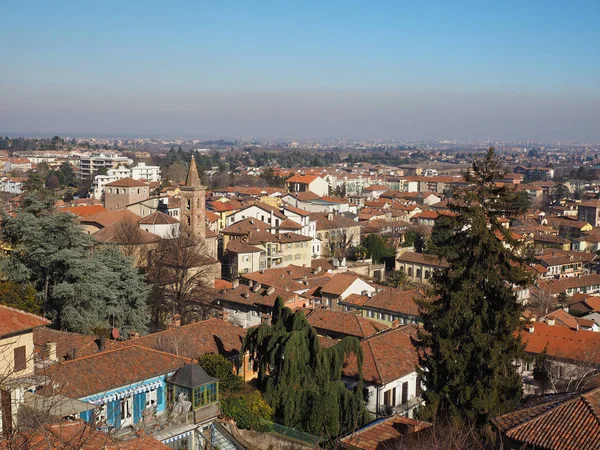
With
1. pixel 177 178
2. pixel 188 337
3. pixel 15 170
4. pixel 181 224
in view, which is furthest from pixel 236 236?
pixel 15 170

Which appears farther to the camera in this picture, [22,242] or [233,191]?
[233,191]

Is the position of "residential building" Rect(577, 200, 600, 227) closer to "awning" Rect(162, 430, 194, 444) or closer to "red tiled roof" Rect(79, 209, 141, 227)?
"red tiled roof" Rect(79, 209, 141, 227)

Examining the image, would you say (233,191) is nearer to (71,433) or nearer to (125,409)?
(125,409)

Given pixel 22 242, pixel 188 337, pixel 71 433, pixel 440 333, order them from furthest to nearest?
pixel 22 242 → pixel 188 337 → pixel 440 333 → pixel 71 433

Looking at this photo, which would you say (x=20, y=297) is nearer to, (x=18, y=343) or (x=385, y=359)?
(x=18, y=343)

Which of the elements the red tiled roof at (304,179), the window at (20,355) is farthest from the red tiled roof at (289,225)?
the red tiled roof at (304,179)

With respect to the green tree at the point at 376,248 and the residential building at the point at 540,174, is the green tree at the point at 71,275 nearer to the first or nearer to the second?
the green tree at the point at 376,248

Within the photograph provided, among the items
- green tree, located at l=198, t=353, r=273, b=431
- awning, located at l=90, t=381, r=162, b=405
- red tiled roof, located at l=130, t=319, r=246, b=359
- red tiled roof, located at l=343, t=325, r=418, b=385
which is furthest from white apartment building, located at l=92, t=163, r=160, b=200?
awning, located at l=90, t=381, r=162, b=405
